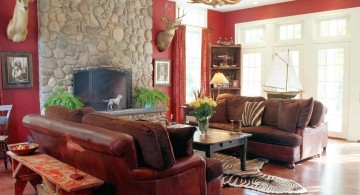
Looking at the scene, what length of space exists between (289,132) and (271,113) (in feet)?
2.17

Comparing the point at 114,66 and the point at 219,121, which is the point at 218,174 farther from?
the point at 114,66

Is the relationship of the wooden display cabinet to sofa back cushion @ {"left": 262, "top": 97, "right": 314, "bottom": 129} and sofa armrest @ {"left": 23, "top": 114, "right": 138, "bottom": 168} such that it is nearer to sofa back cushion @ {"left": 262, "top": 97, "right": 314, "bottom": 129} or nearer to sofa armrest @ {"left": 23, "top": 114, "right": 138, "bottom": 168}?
sofa back cushion @ {"left": 262, "top": 97, "right": 314, "bottom": 129}

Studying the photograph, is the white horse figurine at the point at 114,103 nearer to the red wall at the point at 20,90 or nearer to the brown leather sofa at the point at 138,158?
the red wall at the point at 20,90

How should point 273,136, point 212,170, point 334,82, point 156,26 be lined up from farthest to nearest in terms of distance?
1. point 156,26
2. point 334,82
3. point 273,136
4. point 212,170

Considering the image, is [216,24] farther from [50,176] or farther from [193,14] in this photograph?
[50,176]

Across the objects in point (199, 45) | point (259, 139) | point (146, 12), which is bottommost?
point (259, 139)

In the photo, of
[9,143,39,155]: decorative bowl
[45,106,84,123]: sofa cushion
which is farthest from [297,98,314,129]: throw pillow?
[9,143,39,155]: decorative bowl

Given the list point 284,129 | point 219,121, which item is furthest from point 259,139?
point 219,121

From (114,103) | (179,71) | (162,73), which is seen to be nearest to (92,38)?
(114,103)

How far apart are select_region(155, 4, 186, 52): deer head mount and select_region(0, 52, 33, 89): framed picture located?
294 centimetres

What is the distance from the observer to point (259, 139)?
534cm

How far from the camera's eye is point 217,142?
4238 mm

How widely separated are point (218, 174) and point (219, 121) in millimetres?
3141

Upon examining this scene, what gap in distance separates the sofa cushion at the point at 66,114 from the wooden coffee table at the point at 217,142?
152cm
